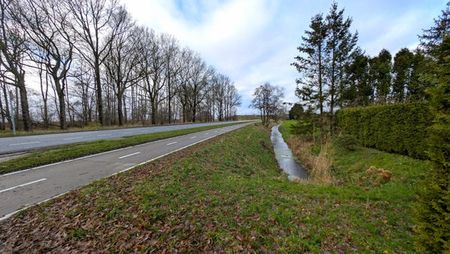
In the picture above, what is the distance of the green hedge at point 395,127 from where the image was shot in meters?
8.44

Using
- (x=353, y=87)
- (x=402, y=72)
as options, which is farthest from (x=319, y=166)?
(x=402, y=72)

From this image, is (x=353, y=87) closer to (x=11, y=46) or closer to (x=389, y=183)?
(x=389, y=183)

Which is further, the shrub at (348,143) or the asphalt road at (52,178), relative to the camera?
the shrub at (348,143)

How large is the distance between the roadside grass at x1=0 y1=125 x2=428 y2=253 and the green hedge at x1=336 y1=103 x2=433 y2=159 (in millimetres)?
3183

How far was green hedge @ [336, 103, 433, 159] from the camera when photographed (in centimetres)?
844

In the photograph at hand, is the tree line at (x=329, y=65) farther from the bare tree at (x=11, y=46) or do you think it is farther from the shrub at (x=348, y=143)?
the bare tree at (x=11, y=46)

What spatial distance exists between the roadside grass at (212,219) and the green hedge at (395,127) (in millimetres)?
3183

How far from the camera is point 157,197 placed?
5.12 meters

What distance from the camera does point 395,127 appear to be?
32.8 ft

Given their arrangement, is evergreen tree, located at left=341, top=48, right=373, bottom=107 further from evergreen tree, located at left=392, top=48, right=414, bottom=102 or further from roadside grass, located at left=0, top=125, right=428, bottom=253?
roadside grass, located at left=0, top=125, right=428, bottom=253

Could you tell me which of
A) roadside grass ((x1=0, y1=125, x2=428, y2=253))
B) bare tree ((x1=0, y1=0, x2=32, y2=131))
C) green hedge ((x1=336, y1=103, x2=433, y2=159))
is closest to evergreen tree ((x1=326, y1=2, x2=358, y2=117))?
green hedge ((x1=336, y1=103, x2=433, y2=159))

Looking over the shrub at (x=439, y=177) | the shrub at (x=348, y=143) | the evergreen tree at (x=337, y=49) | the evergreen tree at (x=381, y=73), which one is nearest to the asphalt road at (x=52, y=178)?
the shrub at (x=439, y=177)

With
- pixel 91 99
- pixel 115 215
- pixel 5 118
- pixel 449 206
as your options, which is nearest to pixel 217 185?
pixel 115 215

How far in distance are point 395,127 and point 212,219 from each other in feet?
33.4
